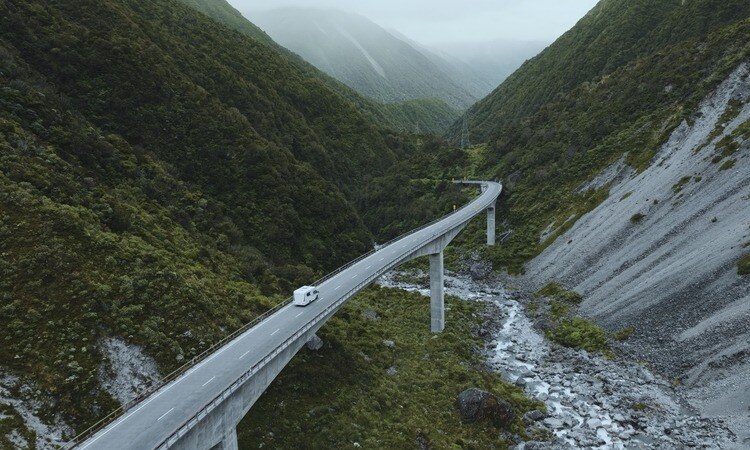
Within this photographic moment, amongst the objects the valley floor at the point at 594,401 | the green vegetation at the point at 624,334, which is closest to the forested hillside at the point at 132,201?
the valley floor at the point at 594,401

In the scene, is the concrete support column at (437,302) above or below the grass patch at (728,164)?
below

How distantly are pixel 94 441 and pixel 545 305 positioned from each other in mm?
46769

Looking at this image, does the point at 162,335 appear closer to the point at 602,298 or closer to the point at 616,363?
the point at 616,363

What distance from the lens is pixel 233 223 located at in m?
55.0

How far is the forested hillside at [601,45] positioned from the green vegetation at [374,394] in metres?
97.0

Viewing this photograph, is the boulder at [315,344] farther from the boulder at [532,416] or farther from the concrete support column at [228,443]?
the boulder at [532,416]

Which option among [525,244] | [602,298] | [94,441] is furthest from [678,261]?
[94,441]

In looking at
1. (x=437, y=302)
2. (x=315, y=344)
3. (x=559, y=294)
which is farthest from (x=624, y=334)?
(x=315, y=344)

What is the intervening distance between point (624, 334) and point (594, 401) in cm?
959

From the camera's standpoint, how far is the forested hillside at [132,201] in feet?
83.4

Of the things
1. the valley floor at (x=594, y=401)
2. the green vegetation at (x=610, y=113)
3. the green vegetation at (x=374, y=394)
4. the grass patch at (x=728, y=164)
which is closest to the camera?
the green vegetation at (x=374, y=394)

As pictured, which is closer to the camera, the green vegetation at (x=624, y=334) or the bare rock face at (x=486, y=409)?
the bare rock face at (x=486, y=409)

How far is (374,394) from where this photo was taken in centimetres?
3272

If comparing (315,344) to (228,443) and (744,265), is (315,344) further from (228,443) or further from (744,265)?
(744,265)
